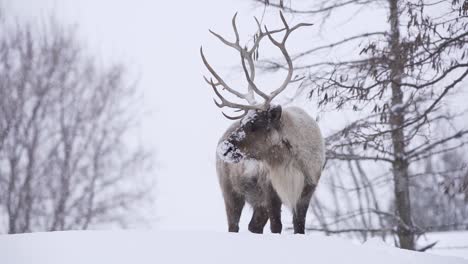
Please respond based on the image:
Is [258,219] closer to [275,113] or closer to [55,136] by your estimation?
[275,113]

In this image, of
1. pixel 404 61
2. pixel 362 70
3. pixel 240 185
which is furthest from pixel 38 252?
pixel 362 70

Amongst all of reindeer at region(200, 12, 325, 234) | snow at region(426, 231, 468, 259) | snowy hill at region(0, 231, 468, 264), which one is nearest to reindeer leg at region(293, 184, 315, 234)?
reindeer at region(200, 12, 325, 234)

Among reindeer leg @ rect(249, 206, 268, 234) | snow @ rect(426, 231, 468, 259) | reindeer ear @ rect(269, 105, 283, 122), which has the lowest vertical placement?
snow @ rect(426, 231, 468, 259)

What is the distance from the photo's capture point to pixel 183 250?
3.46 metres

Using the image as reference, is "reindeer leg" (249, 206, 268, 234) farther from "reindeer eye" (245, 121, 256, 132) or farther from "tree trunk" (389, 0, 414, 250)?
"tree trunk" (389, 0, 414, 250)

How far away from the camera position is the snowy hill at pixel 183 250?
10.7ft

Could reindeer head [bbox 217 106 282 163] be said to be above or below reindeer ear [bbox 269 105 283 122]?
below

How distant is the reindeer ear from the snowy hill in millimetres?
2402


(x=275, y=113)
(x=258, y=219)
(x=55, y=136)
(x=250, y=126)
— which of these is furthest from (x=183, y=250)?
(x=55, y=136)

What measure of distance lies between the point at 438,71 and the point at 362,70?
4.31 ft

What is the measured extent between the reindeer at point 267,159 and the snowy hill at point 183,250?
2081 mm

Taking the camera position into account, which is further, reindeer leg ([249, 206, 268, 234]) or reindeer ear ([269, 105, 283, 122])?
reindeer leg ([249, 206, 268, 234])

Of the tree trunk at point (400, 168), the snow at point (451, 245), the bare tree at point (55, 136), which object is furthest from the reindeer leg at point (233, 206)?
the bare tree at point (55, 136)

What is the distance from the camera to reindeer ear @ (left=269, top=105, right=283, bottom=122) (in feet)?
20.7
